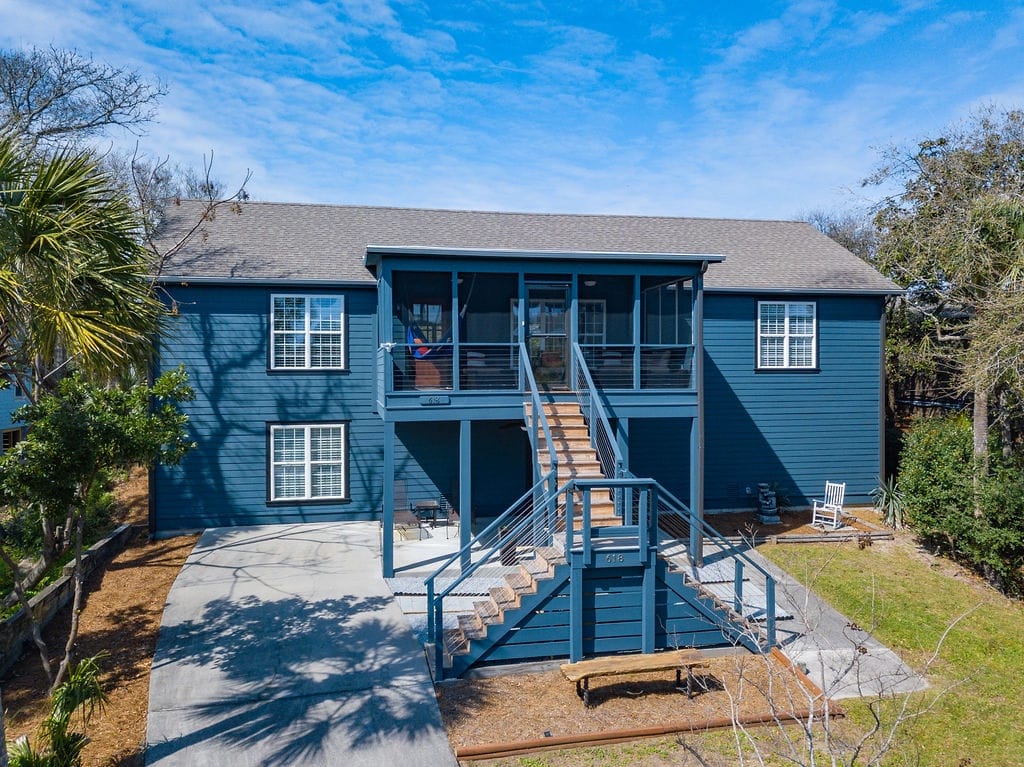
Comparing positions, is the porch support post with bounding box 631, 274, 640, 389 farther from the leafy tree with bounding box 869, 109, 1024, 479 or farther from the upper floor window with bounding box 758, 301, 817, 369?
the leafy tree with bounding box 869, 109, 1024, 479

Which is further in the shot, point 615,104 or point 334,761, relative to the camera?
point 615,104

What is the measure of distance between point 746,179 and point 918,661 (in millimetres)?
22375

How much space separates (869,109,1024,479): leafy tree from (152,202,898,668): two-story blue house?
1.62 meters

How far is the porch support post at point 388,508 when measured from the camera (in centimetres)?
1128

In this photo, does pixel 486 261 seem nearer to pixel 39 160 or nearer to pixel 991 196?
pixel 39 160

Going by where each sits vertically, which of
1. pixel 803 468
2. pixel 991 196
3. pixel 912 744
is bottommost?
pixel 912 744

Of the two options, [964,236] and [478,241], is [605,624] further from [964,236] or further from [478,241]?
[478,241]

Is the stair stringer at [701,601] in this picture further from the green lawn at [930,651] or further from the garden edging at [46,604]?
the garden edging at [46,604]

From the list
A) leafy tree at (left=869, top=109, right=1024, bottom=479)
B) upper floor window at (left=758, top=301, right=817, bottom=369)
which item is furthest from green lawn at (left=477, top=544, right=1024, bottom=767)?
upper floor window at (left=758, top=301, right=817, bottom=369)

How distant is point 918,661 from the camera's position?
880 cm

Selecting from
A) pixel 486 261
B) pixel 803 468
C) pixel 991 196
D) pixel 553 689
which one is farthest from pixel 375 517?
pixel 991 196

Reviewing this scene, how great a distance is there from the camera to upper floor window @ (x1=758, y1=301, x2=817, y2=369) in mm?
16188

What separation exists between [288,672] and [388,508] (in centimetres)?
374

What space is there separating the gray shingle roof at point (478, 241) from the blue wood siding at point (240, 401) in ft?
2.27
